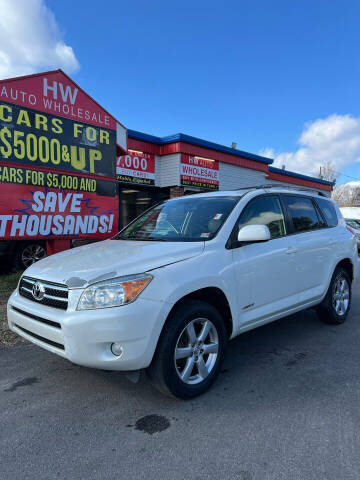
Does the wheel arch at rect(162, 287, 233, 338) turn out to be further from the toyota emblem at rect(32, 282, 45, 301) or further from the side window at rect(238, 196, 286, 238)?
→ the toyota emblem at rect(32, 282, 45, 301)

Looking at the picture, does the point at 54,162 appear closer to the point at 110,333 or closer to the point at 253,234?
the point at 253,234

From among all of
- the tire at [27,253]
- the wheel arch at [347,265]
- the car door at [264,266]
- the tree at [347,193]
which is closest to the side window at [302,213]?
the car door at [264,266]

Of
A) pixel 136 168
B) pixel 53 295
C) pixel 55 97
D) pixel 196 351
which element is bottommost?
pixel 196 351

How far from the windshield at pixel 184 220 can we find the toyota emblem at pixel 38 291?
119 centimetres

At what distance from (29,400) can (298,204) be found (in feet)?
11.7

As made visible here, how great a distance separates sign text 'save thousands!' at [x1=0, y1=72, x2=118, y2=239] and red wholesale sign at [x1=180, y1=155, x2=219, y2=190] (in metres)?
6.25

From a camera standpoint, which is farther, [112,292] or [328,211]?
[328,211]

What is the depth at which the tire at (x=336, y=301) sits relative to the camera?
4.60m

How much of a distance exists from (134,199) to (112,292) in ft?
36.9

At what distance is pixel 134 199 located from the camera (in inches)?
534

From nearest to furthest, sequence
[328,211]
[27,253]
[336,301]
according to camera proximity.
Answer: [336,301], [328,211], [27,253]

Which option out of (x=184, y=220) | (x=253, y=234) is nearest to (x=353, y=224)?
(x=184, y=220)

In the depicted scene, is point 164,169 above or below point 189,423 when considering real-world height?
above

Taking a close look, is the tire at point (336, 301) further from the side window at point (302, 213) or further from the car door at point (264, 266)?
the car door at point (264, 266)
